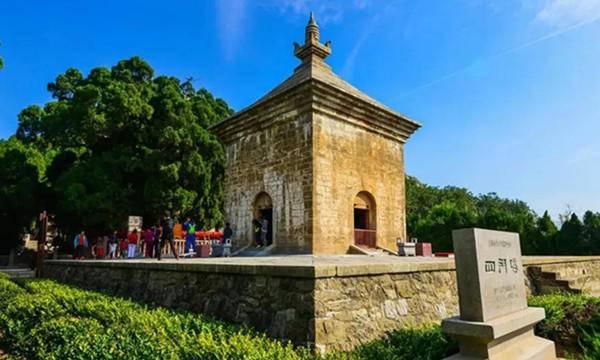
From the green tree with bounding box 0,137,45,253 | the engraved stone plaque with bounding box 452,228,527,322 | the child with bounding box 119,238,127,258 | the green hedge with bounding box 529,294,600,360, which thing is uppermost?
the green tree with bounding box 0,137,45,253

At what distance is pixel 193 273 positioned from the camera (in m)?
6.79

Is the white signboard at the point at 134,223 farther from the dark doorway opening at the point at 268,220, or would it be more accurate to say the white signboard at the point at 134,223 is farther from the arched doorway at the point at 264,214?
the dark doorway opening at the point at 268,220

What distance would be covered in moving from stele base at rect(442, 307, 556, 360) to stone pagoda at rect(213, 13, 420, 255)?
20.5ft

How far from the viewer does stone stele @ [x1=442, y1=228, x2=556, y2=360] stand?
151 inches

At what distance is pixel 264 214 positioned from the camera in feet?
41.9

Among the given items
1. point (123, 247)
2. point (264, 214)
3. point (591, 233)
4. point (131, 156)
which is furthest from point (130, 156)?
point (591, 233)

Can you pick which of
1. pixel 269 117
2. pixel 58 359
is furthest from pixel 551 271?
pixel 58 359

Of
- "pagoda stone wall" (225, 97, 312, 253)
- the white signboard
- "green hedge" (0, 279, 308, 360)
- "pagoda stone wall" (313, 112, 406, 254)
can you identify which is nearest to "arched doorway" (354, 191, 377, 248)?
"pagoda stone wall" (313, 112, 406, 254)

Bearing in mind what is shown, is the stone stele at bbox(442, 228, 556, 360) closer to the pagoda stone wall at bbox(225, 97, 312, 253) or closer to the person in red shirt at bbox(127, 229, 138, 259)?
the pagoda stone wall at bbox(225, 97, 312, 253)

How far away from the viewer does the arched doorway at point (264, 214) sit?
40.0 ft

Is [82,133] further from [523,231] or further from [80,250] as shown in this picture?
[523,231]

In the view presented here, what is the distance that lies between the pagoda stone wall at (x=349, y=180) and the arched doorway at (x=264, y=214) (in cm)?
218

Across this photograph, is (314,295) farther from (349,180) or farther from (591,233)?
(591,233)

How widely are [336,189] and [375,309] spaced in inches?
235
